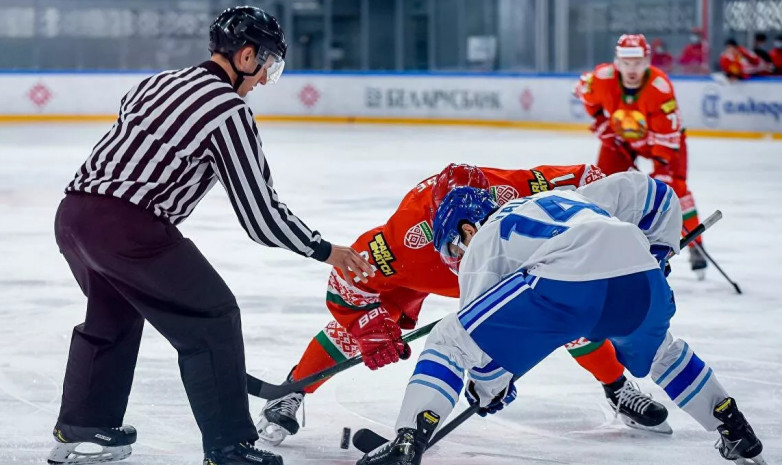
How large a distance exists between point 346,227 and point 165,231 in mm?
4099

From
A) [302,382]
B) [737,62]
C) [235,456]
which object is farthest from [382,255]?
[737,62]

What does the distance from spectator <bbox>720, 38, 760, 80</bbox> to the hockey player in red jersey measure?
29.2 feet

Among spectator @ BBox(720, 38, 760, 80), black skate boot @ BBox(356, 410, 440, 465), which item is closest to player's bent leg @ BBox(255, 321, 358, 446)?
black skate boot @ BBox(356, 410, 440, 465)

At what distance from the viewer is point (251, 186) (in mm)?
2607

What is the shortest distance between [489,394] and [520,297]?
0.25 metres

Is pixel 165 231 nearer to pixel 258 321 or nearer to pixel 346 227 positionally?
pixel 258 321

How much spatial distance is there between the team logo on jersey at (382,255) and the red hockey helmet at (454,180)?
163 mm

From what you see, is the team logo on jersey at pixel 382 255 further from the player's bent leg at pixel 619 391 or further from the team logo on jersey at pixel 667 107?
the team logo on jersey at pixel 667 107

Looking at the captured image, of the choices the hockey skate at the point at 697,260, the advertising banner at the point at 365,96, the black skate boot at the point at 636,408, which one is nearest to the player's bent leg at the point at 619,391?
the black skate boot at the point at 636,408

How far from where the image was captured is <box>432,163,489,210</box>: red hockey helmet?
284cm

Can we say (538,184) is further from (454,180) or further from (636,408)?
(636,408)

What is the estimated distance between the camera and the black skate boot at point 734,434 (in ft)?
8.91

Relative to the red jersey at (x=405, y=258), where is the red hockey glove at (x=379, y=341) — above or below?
below

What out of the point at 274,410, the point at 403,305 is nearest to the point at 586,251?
the point at 403,305
